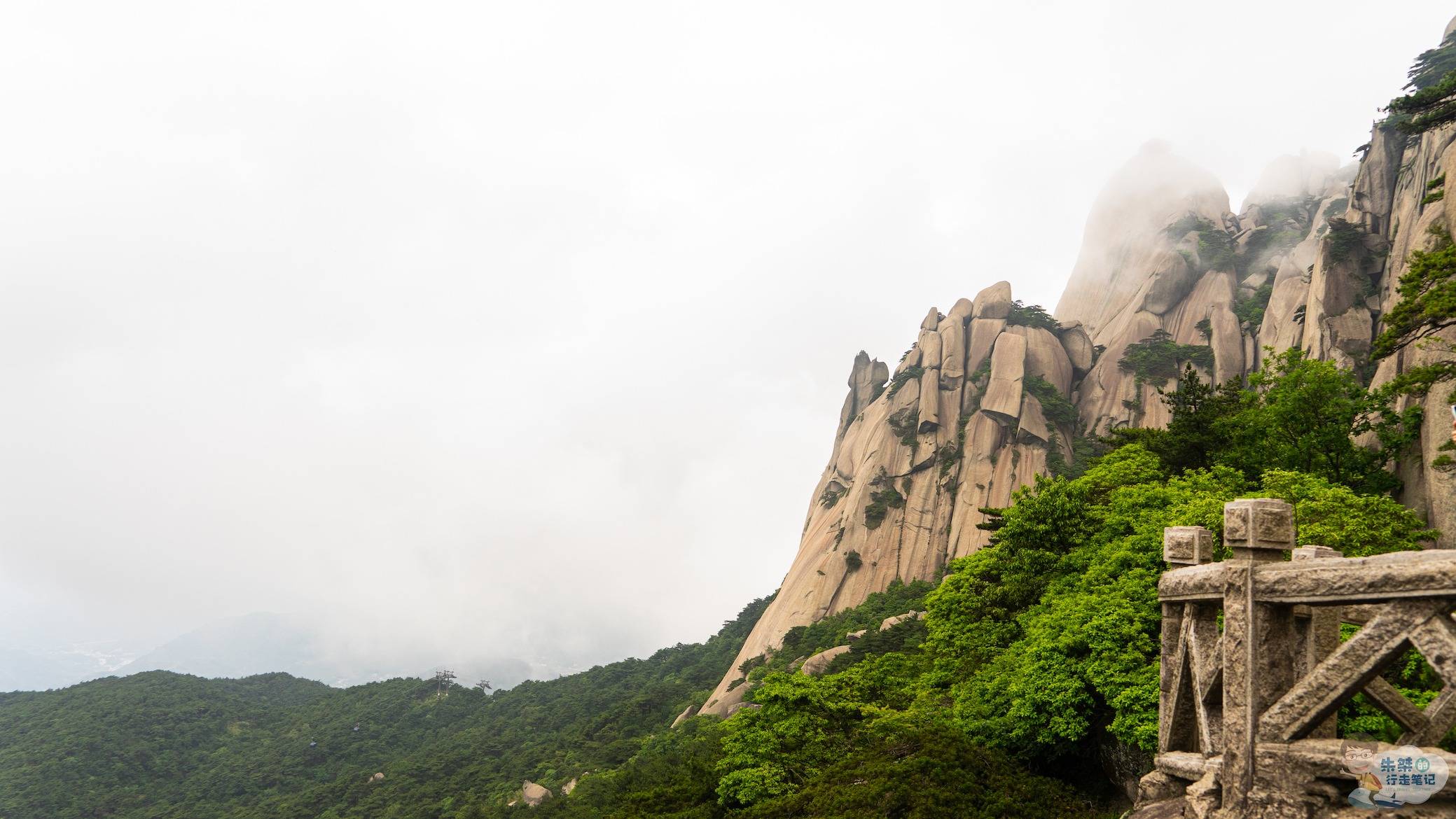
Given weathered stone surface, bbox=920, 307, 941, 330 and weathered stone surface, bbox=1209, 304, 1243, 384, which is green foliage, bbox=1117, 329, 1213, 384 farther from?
weathered stone surface, bbox=920, 307, 941, 330

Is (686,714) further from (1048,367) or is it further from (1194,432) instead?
(1048,367)

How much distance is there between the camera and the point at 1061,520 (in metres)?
17.8

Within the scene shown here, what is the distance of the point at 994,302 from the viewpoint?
61594 mm

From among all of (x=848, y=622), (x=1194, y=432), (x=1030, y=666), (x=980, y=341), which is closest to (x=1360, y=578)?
(x=1030, y=666)

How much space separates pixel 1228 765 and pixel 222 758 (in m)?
84.2

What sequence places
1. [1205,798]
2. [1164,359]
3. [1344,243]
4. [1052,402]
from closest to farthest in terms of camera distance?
[1205,798] → [1344,243] → [1164,359] → [1052,402]

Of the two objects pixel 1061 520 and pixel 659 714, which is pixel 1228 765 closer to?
pixel 1061 520

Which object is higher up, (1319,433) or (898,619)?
(1319,433)

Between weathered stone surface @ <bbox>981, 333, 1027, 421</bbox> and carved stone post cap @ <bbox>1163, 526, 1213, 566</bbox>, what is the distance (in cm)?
4969

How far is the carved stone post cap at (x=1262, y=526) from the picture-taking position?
4.91m

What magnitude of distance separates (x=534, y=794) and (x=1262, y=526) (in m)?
44.5

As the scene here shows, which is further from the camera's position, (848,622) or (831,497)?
(831,497)

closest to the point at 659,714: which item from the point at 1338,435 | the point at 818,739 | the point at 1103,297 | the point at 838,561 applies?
the point at 838,561

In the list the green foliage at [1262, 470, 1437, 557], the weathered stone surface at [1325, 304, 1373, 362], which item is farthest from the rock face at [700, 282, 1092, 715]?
the green foliage at [1262, 470, 1437, 557]
